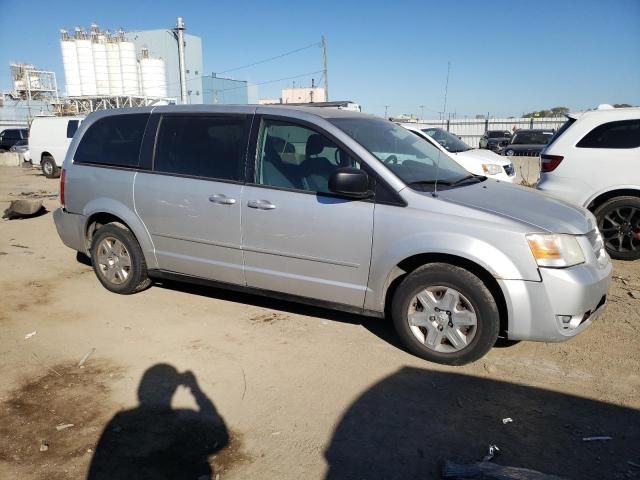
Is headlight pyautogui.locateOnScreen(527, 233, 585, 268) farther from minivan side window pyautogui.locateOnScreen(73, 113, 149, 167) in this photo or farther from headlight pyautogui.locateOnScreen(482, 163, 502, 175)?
headlight pyautogui.locateOnScreen(482, 163, 502, 175)

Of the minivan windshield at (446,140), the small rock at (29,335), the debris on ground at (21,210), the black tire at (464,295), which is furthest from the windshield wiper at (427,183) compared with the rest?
the debris on ground at (21,210)

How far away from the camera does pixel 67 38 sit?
46219 mm

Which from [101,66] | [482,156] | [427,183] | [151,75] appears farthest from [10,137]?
[427,183]

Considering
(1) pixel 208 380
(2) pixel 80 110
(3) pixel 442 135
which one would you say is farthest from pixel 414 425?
(2) pixel 80 110

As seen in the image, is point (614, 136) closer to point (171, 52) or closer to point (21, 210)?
point (21, 210)

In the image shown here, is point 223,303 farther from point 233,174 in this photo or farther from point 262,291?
point 233,174

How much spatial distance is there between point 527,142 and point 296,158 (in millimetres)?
22700

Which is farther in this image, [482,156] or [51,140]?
[51,140]

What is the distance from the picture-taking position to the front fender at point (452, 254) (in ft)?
11.1

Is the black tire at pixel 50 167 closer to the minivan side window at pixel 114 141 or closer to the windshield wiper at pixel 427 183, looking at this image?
the minivan side window at pixel 114 141

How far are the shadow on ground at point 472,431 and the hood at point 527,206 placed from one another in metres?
1.14

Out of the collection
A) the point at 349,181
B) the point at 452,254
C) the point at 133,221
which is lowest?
the point at 133,221

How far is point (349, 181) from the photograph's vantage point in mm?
3643

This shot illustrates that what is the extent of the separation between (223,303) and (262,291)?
2.67 ft
